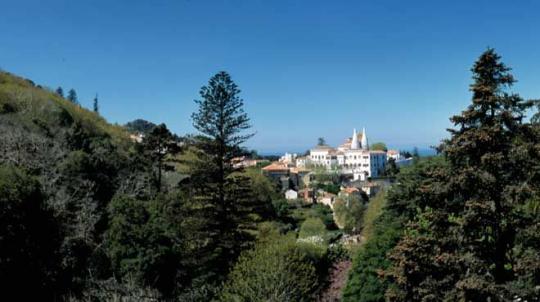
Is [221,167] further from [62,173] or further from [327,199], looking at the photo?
[327,199]

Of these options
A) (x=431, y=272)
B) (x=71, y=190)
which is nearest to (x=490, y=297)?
(x=431, y=272)

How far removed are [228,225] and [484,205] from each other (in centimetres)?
919

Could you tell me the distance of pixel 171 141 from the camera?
24.8 metres

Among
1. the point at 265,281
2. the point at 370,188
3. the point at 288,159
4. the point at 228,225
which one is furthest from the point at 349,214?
the point at 288,159

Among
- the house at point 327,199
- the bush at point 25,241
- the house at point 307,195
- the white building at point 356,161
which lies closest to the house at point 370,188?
the house at point 327,199

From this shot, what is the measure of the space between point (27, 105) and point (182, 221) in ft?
44.6

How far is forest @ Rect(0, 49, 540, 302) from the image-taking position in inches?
334

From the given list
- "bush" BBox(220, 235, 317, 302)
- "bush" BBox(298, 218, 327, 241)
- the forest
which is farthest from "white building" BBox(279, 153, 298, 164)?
"bush" BBox(220, 235, 317, 302)

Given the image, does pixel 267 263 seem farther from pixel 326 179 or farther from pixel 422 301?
pixel 326 179

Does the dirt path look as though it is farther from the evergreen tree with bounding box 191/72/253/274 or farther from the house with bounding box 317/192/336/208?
the house with bounding box 317/192/336/208

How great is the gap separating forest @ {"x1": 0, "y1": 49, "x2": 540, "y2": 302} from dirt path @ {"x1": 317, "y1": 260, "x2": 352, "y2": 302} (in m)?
0.33

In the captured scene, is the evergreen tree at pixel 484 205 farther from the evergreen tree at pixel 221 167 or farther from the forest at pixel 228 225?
the evergreen tree at pixel 221 167

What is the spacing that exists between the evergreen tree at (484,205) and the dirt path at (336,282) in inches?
286

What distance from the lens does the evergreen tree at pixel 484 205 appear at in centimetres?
822
